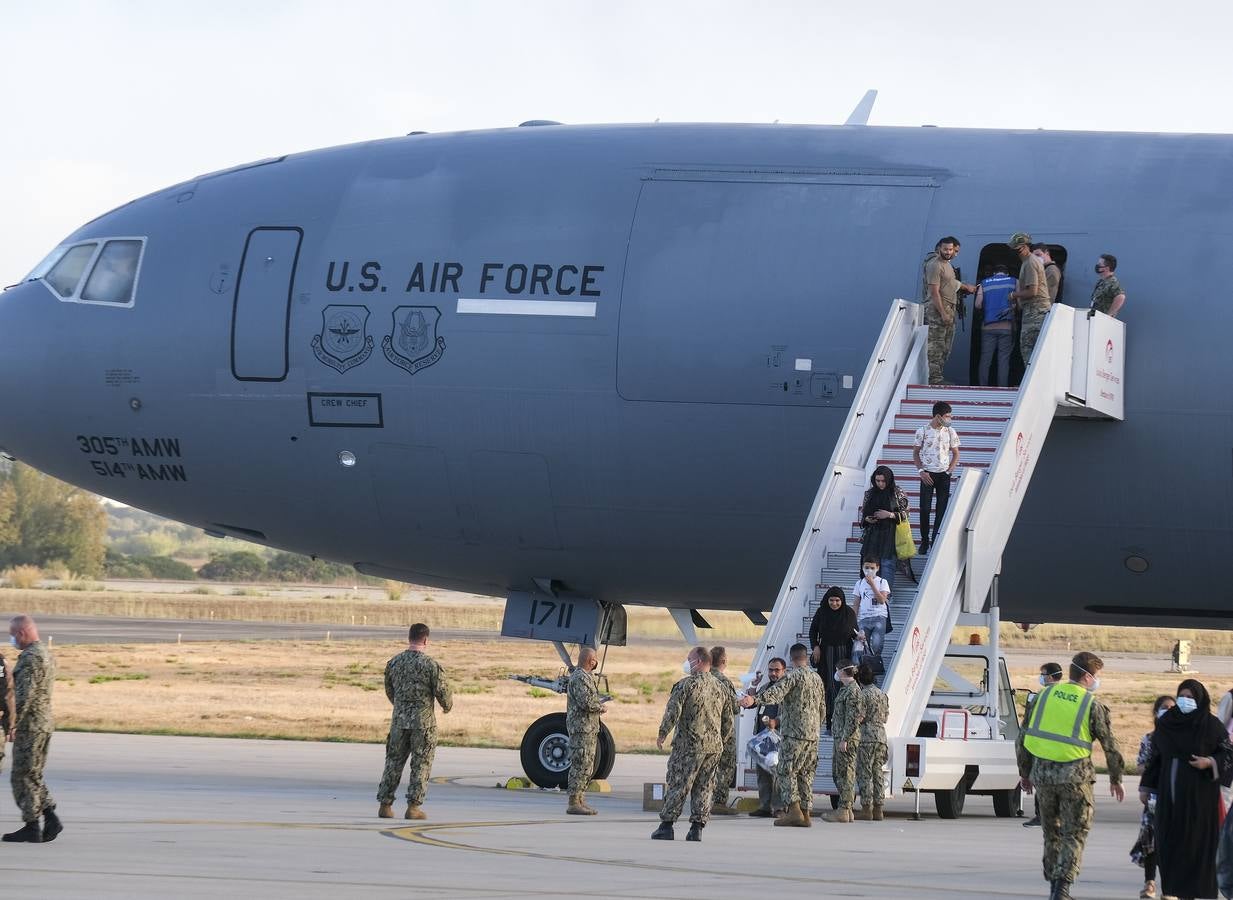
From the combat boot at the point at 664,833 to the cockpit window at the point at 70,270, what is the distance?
1117cm

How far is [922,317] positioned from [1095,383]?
207 cm

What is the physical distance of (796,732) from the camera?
760 inches

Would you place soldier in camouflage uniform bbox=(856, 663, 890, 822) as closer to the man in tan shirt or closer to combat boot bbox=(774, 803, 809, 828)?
combat boot bbox=(774, 803, 809, 828)

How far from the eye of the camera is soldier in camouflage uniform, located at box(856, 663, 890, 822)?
1934cm

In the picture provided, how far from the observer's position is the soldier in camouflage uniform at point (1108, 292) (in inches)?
811

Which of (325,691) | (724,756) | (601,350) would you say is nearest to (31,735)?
(724,756)

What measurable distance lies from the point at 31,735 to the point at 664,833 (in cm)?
574

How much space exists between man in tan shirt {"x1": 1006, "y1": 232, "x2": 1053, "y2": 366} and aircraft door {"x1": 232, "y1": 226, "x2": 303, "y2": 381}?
862 cm

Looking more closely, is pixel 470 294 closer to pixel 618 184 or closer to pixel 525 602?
pixel 618 184

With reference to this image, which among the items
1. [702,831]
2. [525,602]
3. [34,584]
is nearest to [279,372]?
[525,602]

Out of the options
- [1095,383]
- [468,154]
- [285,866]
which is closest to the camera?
[285,866]

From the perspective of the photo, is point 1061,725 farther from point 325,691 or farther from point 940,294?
point 325,691

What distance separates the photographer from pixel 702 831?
18047 millimetres

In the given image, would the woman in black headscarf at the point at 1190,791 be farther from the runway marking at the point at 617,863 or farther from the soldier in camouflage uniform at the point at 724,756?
the soldier in camouflage uniform at the point at 724,756
